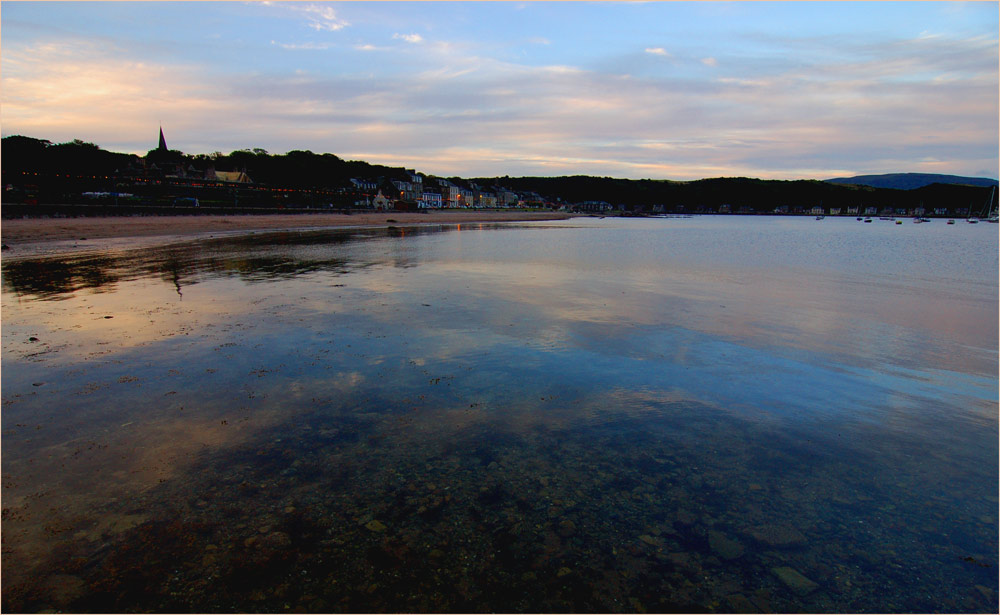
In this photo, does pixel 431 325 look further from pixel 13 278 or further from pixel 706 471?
pixel 13 278

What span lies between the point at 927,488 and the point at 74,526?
831cm

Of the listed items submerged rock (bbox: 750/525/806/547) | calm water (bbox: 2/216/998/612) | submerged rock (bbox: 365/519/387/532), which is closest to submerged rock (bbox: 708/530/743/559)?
calm water (bbox: 2/216/998/612)

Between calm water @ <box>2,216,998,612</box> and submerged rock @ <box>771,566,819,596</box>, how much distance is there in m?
0.02

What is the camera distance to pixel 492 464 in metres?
5.39

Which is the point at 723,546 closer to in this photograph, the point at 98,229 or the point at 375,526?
the point at 375,526

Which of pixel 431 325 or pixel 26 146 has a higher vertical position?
pixel 26 146

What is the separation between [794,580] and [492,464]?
2.92 m

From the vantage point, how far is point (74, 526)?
165 inches

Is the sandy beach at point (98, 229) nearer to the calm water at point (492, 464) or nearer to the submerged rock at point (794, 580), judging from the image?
the calm water at point (492, 464)

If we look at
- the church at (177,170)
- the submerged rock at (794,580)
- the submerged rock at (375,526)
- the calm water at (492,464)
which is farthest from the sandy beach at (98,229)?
the church at (177,170)

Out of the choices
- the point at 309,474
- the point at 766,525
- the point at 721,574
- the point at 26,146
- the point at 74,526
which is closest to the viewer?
the point at 721,574

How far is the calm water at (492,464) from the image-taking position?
3738mm

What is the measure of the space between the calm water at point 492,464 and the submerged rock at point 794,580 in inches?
0.6

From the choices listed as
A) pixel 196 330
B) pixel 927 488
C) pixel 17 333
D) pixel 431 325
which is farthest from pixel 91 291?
pixel 927 488
